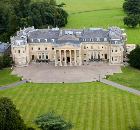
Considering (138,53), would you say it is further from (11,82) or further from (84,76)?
(11,82)

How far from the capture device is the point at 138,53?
395 feet

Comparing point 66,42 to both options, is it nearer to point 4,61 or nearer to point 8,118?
point 4,61

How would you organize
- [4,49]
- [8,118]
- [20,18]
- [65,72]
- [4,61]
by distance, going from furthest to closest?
1. [20,18]
2. [4,49]
3. [4,61]
4. [65,72]
5. [8,118]

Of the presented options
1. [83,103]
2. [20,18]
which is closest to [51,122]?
[83,103]

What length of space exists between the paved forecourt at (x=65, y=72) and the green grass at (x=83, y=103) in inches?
209

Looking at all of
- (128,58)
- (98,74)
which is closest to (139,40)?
(128,58)

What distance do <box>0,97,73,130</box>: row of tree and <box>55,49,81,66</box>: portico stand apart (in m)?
54.6

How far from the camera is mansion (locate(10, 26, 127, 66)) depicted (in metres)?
126

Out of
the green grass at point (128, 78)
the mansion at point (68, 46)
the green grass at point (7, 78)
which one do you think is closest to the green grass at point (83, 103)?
the green grass at point (7, 78)

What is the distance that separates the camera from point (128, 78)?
112m

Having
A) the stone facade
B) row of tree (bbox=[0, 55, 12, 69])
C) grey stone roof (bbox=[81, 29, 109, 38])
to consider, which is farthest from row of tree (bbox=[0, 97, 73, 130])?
grey stone roof (bbox=[81, 29, 109, 38])

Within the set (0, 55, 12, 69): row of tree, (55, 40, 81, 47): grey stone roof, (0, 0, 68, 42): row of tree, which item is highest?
(0, 0, 68, 42): row of tree

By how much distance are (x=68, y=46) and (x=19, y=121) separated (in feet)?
184

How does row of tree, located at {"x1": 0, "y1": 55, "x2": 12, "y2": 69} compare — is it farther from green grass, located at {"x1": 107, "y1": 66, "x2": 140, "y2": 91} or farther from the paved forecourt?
green grass, located at {"x1": 107, "y1": 66, "x2": 140, "y2": 91}
